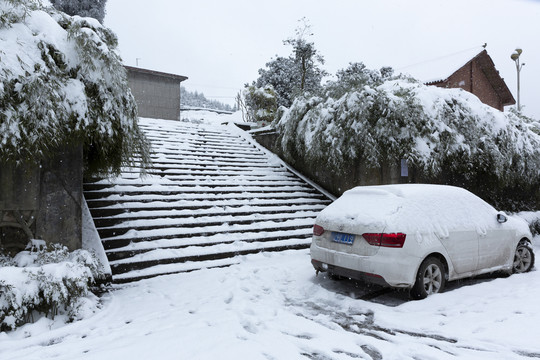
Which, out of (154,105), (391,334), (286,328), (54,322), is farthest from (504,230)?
(154,105)

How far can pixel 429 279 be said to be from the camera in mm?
4570

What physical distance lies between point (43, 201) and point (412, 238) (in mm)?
4742

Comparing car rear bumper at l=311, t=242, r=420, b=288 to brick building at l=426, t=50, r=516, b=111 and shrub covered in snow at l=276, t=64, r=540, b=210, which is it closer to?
shrub covered in snow at l=276, t=64, r=540, b=210

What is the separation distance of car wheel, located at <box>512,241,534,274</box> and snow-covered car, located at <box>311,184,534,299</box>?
0.27 metres

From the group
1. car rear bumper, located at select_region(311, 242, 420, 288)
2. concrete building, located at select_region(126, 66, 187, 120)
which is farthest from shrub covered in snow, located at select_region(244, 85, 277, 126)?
car rear bumper, located at select_region(311, 242, 420, 288)

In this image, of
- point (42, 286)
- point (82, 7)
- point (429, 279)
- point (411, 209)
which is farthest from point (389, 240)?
point (82, 7)

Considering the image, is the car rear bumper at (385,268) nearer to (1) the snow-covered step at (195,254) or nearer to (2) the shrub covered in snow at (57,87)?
(1) the snow-covered step at (195,254)

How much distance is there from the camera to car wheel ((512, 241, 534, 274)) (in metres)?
5.84

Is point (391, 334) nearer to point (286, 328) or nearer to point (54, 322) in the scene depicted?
point (286, 328)

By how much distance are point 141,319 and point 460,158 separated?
842cm

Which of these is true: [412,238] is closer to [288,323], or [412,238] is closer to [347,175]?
[288,323]

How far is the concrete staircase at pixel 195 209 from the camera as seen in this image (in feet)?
19.8

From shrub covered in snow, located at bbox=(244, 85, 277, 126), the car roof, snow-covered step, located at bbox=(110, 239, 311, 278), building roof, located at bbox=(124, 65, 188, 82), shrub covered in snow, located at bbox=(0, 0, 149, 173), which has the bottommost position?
snow-covered step, located at bbox=(110, 239, 311, 278)

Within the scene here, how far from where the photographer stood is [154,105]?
20.1 m
